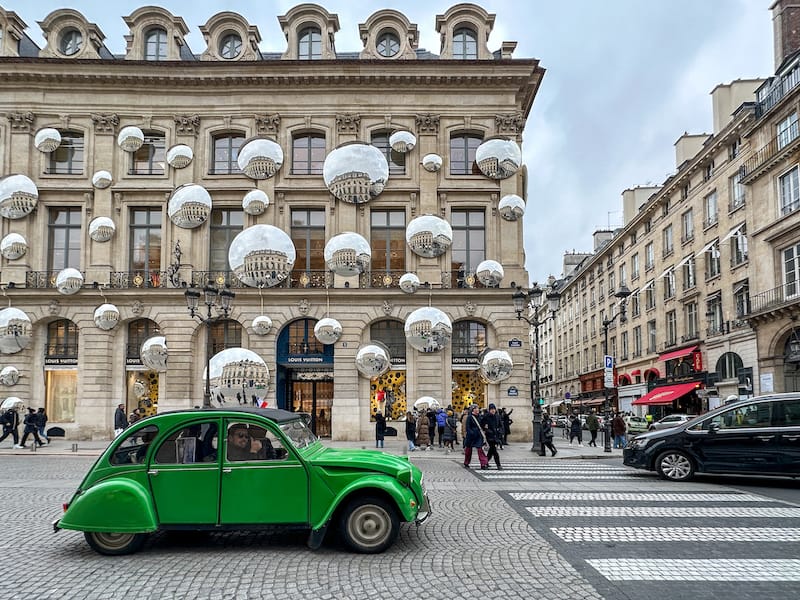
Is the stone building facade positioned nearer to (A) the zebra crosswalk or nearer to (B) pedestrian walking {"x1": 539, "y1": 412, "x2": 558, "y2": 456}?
(B) pedestrian walking {"x1": 539, "y1": 412, "x2": 558, "y2": 456}

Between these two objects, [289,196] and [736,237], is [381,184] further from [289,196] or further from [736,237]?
[736,237]

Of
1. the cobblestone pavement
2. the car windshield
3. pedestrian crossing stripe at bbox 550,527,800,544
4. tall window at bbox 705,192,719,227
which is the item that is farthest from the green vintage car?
tall window at bbox 705,192,719,227

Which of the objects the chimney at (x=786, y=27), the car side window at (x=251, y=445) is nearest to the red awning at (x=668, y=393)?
the chimney at (x=786, y=27)

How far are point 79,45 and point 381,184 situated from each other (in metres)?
26.0

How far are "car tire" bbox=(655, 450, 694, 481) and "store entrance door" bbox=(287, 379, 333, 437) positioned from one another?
1990cm

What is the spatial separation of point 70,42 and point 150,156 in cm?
684

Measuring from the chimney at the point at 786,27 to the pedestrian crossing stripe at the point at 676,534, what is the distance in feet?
115

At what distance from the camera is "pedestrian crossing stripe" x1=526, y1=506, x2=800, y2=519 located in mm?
10562

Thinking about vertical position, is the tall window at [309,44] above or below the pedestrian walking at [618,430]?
above

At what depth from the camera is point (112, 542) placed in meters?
8.09

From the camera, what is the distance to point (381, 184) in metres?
15.3

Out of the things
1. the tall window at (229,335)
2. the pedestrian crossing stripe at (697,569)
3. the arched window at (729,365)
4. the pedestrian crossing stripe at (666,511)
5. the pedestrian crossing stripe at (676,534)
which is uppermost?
the tall window at (229,335)

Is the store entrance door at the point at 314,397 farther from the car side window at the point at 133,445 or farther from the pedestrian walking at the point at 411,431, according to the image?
the car side window at the point at 133,445

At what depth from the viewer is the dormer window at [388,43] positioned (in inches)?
1348
